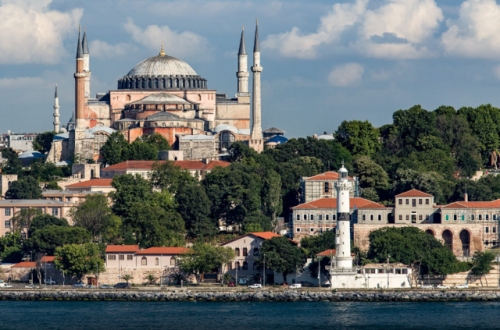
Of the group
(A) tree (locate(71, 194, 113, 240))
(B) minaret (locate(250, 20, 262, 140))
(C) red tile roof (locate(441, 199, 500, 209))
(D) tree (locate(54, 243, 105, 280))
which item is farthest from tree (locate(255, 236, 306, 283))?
(B) minaret (locate(250, 20, 262, 140))

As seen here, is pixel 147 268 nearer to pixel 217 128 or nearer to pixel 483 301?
pixel 483 301

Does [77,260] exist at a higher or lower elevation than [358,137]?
lower

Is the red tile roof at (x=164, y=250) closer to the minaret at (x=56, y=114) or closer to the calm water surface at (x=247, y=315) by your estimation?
the calm water surface at (x=247, y=315)

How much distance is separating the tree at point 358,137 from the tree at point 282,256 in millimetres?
22385

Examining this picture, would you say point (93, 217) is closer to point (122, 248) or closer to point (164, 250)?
point (122, 248)

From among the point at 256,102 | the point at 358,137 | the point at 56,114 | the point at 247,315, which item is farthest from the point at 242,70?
the point at 247,315

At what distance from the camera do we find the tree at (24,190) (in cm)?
6819

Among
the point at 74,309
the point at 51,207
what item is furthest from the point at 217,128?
the point at 74,309

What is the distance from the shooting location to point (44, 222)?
62312 millimetres

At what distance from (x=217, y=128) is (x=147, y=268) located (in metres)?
25.9

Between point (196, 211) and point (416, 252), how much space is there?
38.6ft

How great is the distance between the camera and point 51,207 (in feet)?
214

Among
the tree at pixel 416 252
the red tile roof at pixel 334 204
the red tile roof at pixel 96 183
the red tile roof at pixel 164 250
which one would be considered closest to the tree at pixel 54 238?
the red tile roof at pixel 164 250

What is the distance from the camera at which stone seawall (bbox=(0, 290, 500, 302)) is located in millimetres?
53688
